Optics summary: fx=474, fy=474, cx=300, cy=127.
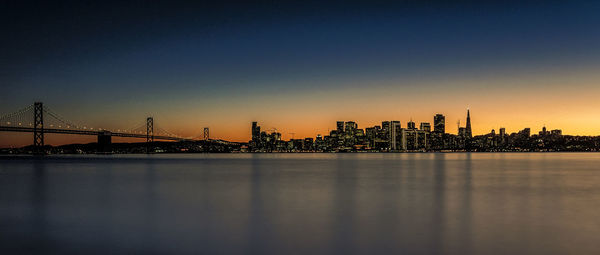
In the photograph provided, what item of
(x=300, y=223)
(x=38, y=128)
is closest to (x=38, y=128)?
(x=38, y=128)

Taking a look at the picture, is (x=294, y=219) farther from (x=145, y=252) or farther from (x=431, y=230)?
(x=145, y=252)

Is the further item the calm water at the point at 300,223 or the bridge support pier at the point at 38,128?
the bridge support pier at the point at 38,128

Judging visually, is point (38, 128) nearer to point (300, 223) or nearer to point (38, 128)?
point (38, 128)

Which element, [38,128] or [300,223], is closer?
[300,223]

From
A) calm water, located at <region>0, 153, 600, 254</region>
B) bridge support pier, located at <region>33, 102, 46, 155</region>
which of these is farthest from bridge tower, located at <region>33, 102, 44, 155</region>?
calm water, located at <region>0, 153, 600, 254</region>

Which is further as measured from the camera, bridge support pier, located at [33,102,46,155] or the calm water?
bridge support pier, located at [33,102,46,155]

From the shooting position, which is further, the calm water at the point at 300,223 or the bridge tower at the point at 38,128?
the bridge tower at the point at 38,128

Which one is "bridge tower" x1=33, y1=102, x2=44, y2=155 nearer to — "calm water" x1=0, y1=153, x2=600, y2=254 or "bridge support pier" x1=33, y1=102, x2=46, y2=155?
"bridge support pier" x1=33, y1=102, x2=46, y2=155

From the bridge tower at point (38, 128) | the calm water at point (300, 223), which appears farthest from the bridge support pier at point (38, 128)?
the calm water at point (300, 223)

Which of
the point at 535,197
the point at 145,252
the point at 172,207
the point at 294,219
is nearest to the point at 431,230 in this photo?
the point at 294,219

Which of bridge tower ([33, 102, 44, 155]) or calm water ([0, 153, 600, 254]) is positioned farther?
bridge tower ([33, 102, 44, 155])

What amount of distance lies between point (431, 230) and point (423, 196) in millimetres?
9594

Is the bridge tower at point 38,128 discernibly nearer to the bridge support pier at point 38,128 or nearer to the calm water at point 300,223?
the bridge support pier at point 38,128

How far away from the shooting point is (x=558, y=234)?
11.8 metres
